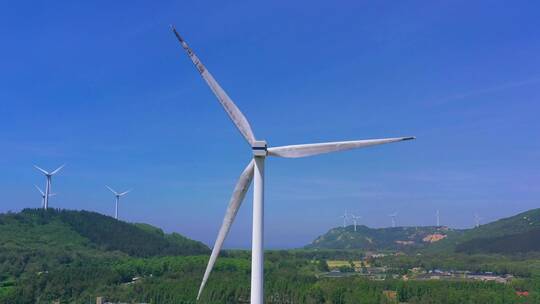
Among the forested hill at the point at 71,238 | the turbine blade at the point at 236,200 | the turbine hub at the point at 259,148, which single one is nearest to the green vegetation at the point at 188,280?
the forested hill at the point at 71,238

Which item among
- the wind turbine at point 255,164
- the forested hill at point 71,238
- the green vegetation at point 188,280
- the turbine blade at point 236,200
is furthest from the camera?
the forested hill at point 71,238

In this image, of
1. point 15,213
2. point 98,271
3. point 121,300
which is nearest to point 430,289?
point 121,300

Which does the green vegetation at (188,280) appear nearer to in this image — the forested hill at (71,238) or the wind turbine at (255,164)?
the forested hill at (71,238)

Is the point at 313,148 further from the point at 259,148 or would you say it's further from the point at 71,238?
the point at 71,238

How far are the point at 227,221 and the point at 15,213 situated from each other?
186m

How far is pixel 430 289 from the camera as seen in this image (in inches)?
3551

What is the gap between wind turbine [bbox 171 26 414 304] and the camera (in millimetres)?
25438

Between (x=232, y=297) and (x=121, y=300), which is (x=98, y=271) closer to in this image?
(x=121, y=300)

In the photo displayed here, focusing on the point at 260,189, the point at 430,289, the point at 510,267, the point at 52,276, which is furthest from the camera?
the point at 510,267

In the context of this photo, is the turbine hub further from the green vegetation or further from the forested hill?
the forested hill

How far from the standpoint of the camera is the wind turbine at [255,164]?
25438 millimetres

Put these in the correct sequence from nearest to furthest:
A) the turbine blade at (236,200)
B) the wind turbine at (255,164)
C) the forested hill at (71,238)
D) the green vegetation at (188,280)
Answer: the wind turbine at (255,164), the turbine blade at (236,200), the green vegetation at (188,280), the forested hill at (71,238)

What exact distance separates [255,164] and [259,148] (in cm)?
80

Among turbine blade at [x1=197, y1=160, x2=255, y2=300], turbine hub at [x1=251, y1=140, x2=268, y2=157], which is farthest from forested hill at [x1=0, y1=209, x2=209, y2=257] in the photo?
turbine hub at [x1=251, y1=140, x2=268, y2=157]
